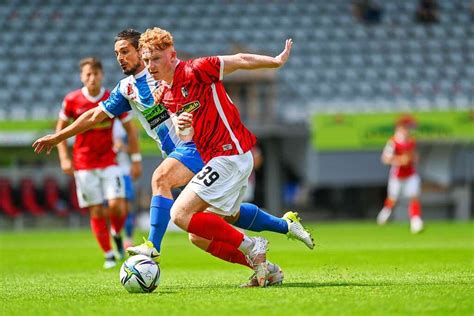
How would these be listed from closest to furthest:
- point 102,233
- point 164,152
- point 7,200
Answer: point 164,152
point 102,233
point 7,200

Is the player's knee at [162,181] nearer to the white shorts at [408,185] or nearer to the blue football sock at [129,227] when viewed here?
the blue football sock at [129,227]

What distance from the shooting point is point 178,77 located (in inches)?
321

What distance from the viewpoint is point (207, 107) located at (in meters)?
8.17

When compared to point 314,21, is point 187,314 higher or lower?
lower

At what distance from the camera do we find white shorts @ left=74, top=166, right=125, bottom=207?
12.7 meters

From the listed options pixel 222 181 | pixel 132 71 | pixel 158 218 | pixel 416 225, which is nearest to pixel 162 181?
pixel 158 218

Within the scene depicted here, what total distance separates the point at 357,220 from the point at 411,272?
2076 cm

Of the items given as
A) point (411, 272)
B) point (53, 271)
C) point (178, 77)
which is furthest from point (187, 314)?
point (53, 271)

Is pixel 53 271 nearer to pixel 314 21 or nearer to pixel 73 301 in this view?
pixel 73 301

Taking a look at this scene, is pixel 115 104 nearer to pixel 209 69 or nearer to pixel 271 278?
pixel 209 69

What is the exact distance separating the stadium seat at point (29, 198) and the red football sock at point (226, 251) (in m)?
20.8

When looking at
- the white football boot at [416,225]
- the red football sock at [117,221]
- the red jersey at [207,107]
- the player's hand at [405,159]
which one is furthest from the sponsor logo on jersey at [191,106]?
the player's hand at [405,159]

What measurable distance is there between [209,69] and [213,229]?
1.28 meters

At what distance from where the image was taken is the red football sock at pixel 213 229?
8.05 metres
